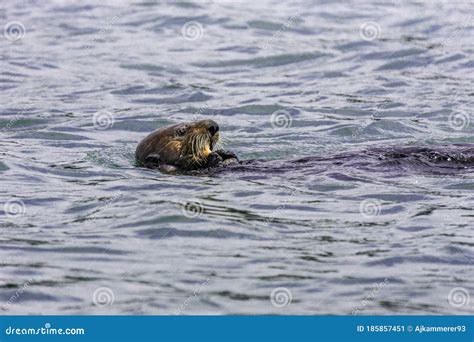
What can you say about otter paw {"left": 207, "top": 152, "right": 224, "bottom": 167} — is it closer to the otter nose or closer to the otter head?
the otter head

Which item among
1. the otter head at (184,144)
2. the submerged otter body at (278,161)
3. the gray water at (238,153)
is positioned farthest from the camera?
the otter head at (184,144)

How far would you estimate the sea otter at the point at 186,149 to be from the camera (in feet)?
28.4

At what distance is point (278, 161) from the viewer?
350 inches

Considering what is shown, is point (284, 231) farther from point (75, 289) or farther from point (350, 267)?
point (75, 289)

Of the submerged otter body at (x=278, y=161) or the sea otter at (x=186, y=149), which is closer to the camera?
the submerged otter body at (x=278, y=161)

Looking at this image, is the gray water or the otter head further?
the otter head

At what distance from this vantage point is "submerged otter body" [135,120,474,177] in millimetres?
8547

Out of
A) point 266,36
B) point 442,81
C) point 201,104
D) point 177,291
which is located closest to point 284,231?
point 177,291

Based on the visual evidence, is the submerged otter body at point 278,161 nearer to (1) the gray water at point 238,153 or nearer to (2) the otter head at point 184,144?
(2) the otter head at point 184,144

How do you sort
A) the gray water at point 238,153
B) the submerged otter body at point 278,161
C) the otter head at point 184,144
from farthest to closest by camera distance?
the otter head at point 184,144 < the submerged otter body at point 278,161 < the gray water at point 238,153

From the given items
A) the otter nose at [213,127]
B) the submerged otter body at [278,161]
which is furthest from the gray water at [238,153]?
the otter nose at [213,127]

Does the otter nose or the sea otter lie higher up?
the otter nose

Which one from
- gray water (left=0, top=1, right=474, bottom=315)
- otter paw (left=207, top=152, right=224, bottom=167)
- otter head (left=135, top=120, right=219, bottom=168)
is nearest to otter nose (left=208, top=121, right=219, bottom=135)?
otter head (left=135, top=120, right=219, bottom=168)

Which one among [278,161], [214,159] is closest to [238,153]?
[278,161]
